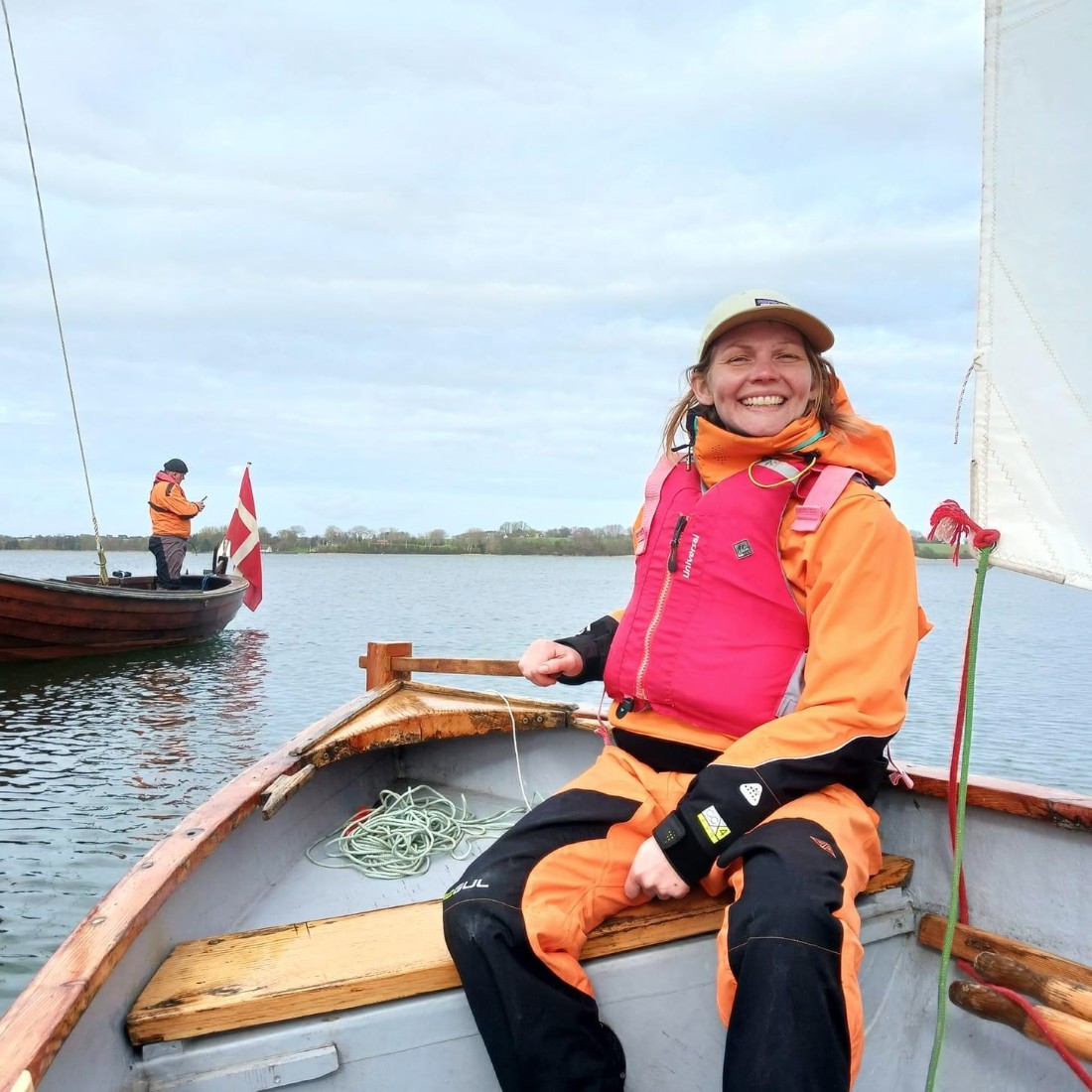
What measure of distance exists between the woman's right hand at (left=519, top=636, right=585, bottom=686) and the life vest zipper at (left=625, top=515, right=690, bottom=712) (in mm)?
404

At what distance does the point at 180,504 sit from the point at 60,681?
3.94 m

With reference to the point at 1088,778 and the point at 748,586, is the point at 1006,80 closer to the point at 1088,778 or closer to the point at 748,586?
the point at 748,586

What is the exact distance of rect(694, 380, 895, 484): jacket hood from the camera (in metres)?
2.28

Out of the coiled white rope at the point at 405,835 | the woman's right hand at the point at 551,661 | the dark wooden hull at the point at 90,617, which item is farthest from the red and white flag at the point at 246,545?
the woman's right hand at the point at 551,661

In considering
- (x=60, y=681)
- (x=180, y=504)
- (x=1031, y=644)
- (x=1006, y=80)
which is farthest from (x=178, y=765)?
(x=1031, y=644)

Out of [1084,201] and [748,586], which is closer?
[1084,201]

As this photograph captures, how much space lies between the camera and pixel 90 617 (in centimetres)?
1369

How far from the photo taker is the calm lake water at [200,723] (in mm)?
6109

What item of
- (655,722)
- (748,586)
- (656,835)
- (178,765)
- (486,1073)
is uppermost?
(748,586)

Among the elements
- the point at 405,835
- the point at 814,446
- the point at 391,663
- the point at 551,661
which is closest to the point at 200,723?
the point at 391,663

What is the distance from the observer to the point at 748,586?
2.20 m

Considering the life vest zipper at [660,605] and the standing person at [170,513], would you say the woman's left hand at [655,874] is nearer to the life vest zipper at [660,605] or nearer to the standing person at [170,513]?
the life vest zipper at [660,605]

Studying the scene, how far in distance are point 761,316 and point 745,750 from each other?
1.10 metres

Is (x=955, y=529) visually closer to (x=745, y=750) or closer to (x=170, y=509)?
(x=745, y=750)
